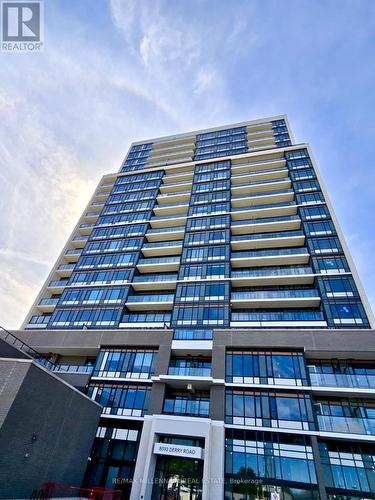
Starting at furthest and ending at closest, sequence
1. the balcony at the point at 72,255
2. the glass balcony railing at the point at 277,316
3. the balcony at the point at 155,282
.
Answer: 1. the balcony at the point at 72,255
2. the balcony at the point at 155,282
3. the glass balcony railing at the point at 277,316

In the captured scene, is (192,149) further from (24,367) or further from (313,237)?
(24,367)

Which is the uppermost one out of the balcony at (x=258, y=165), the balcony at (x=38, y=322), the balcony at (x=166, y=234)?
the balcony at (x=258, y=165)

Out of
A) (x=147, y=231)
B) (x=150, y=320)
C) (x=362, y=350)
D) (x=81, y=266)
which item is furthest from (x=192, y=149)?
(x=362, y=350)

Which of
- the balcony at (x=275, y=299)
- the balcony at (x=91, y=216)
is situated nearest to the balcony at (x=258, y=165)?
the balcony at (x=275, y=299)

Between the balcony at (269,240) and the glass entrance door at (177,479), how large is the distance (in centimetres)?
2112

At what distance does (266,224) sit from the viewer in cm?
3338

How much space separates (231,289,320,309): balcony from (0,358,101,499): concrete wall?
1665 cm

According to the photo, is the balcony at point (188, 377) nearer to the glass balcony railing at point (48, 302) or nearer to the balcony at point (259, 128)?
the glass balcony railing at point (48, 302)

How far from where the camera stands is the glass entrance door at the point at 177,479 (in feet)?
61.3

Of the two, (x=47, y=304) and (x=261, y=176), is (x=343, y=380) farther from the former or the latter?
(x=47, y=304)

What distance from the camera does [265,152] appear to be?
42531 mm

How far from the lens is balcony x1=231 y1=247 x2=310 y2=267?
2977cm

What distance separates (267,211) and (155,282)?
54.0 ft

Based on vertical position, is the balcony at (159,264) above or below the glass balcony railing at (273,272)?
above
